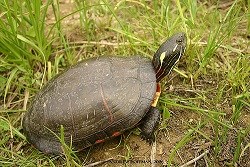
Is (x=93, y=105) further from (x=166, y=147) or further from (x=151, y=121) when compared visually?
(x=166, y=147)

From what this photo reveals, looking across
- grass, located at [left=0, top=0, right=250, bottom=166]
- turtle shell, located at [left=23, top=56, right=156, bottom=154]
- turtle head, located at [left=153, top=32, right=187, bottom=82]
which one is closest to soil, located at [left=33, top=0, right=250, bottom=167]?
grass, located at [left=0, top=0, right=250, bottom=166]

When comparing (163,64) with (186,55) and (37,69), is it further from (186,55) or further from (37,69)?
(37,69)

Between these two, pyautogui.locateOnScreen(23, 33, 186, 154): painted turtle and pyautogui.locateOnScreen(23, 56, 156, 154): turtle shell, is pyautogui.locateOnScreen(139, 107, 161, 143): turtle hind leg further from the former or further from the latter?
pyautogui.locateOnScreen(23, 56, 156, 154): turtle shell

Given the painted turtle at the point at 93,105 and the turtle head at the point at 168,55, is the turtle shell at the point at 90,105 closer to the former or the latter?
the painted turtle at the point at 93,105

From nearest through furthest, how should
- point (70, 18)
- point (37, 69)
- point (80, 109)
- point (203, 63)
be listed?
point (80, 109) < point (203, 63) < point (37, 69) < point (70, 18)

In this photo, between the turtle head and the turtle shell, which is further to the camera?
the turtle head

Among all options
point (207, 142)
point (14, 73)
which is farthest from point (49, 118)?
point (207, 142)
